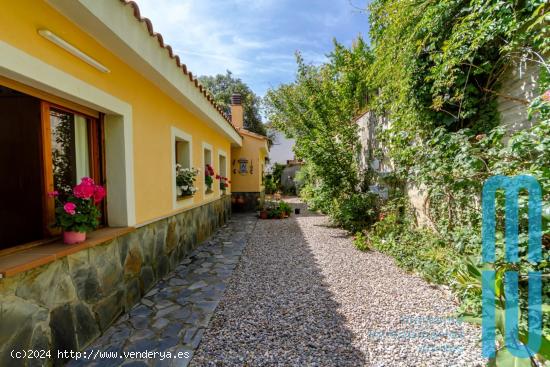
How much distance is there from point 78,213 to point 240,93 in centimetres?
2646

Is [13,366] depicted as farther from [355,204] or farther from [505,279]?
[355,204]

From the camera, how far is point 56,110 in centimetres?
283

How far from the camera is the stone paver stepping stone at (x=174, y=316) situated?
105 inches

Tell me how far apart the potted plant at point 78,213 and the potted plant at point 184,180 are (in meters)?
2.76

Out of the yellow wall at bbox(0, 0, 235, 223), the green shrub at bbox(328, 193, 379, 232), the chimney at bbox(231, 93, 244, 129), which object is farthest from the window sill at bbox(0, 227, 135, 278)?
the chimney at bbox(231, 93, 244, 129)

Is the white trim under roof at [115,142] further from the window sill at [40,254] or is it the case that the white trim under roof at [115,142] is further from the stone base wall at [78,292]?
the window sill at [40,254]

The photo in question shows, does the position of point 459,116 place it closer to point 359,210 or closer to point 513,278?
point 513,278

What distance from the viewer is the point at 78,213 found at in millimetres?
2676

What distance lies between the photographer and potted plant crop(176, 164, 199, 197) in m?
5.63

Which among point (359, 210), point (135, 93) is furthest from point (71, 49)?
point (359, 210)

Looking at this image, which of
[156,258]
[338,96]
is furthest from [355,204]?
[156,258]

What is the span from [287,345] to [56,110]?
3.45 meters

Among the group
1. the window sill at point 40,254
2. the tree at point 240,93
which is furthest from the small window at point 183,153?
the tree at point 240,93

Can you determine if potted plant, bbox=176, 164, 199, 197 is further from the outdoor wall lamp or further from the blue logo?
the blue logo
